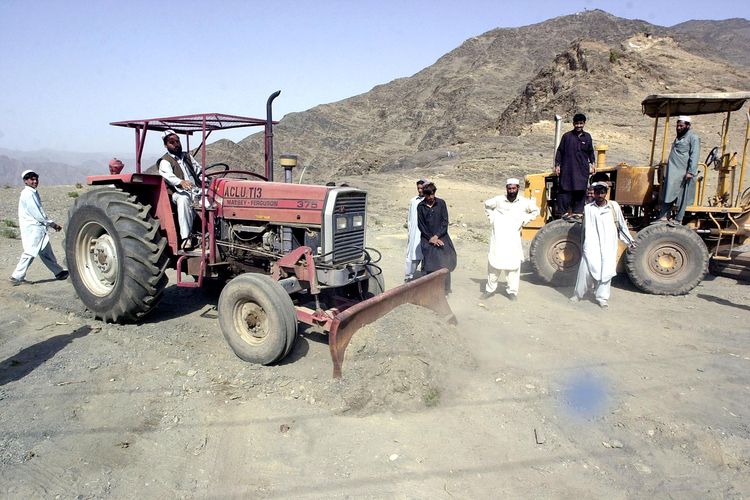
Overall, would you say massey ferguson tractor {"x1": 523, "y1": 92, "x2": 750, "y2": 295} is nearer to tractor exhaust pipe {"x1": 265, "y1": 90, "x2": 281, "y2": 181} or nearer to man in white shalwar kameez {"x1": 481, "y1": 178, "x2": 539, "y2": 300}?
man in white shalwar kameez {"x1": 481, "y1": 178, "x2": 539, "y2": 300}

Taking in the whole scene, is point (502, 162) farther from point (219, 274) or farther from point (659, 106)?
point (219, 274)

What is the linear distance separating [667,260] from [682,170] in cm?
124

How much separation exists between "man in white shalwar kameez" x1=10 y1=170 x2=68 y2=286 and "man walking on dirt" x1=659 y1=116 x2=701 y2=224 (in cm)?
855

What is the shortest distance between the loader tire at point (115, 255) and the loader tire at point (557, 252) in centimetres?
507

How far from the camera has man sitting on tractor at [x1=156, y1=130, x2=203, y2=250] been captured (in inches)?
209

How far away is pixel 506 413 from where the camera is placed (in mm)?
3738

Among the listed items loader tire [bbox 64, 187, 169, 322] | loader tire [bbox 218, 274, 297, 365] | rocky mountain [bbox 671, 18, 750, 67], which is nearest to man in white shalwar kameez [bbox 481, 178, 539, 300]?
loader tire [bbox 218, 274, 297, 365]

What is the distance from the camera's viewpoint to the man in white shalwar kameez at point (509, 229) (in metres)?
6.46

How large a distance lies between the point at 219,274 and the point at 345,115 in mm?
51492

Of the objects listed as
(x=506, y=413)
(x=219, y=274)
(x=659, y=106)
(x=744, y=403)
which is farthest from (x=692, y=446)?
(x=659, y=106)

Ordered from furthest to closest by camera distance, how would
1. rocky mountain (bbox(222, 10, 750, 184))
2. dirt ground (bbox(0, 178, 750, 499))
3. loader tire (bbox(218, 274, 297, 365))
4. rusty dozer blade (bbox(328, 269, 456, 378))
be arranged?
1. rocky mountain (bbox(222, 10, 750, 184))
2. loader tire (bbox(218, 274, 297, 365))
3. rusty dozer blade (bbox(328, 269, 456, 378))
4. dirt ground (bbox(0, 178, 750, 499))

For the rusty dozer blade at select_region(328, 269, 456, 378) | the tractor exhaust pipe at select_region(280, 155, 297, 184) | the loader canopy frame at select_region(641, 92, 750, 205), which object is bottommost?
the rusty dozer blade at select_region(328, 269, 456, 378)

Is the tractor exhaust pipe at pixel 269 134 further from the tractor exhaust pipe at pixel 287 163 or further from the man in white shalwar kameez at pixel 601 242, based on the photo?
the man in white shalwar kameez at pixel 601 242

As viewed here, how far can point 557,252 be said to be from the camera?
741 centimetres
